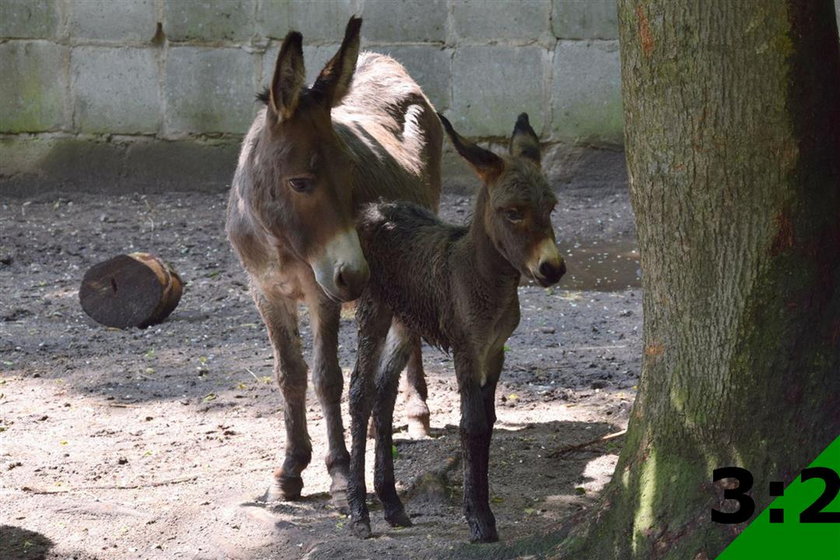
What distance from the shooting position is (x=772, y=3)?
124 inches

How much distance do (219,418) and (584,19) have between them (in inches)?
243

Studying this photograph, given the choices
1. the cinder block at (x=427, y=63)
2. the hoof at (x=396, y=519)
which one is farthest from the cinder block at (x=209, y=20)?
the hoof at (x=396, y=519)

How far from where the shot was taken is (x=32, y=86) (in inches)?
431

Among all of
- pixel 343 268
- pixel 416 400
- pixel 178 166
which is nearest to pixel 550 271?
pixel 343 268

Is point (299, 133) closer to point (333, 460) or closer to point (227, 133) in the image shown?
point (333, 460)

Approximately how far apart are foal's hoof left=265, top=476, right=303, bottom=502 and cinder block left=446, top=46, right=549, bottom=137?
21.2 feet

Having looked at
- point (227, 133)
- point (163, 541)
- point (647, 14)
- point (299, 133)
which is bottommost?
point (163, 541)

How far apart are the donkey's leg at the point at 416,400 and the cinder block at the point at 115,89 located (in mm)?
6062

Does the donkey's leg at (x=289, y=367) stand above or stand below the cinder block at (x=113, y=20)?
below

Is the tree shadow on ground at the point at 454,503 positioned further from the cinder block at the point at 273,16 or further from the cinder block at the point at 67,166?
the cinder block at the point at 67,166

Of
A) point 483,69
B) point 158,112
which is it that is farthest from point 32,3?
point 483,69

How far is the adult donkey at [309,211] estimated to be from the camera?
14.2 feet

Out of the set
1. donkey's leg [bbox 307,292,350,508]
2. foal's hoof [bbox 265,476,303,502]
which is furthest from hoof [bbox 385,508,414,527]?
foal's hoof [bbox 265,476,303,502]

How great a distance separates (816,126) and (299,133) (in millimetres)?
1935
